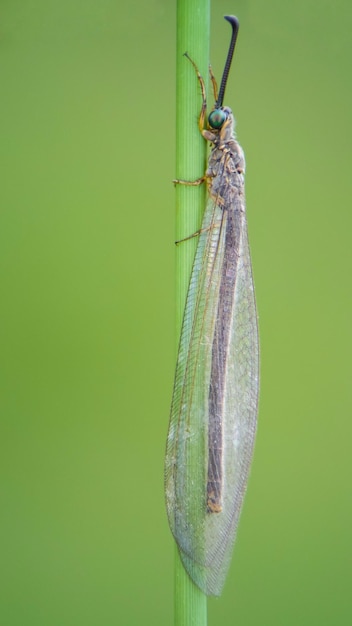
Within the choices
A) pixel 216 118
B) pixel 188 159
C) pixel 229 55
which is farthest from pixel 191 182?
pixel 229 55

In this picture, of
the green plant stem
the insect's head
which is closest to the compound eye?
the insect's head

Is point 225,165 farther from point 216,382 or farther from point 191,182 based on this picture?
point 216,382

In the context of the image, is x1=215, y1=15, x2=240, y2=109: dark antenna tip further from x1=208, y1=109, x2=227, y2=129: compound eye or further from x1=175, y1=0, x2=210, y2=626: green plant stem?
x1=175, y1=0, x2=210, y2=626: green plant stem

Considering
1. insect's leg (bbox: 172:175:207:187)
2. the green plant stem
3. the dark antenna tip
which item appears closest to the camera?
the green plant stem

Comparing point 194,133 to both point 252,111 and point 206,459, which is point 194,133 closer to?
point 206,459

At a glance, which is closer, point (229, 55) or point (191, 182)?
point (191, 182)

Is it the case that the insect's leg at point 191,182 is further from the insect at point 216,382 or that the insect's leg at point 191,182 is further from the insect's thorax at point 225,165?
the insect's thorax at point 225,165
